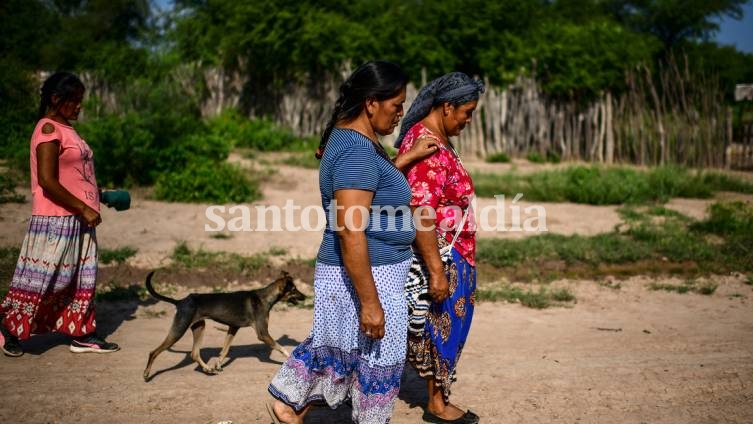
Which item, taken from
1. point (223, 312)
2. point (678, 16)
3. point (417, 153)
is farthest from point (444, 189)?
point (678, 16)


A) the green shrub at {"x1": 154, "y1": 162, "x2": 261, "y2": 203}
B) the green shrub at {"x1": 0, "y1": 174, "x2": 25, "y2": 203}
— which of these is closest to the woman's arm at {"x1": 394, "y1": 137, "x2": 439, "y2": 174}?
the green shrub at {"x1": 154, "y1": 162, "x2": 261, "y2": 203}

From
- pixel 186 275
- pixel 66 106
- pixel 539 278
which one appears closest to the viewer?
pixel 66 106

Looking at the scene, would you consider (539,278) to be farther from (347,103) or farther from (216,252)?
(347,103)

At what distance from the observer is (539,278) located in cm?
725

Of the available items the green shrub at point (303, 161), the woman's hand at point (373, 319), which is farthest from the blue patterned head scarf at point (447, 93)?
the green shrub at point (303, 161)

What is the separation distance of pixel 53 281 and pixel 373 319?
107 inches

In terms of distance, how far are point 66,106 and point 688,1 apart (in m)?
24.6

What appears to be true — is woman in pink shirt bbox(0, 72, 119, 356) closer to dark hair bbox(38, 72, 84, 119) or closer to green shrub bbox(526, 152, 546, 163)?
dark hair bbox(38, 72, 84, 119)

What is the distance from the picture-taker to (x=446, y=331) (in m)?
3.67

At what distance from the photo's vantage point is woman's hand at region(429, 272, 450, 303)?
3402 millimetres

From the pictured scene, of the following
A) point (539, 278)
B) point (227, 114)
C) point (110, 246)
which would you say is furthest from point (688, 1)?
point (110, 246)

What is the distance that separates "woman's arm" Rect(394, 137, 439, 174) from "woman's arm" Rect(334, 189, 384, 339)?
22.6 inches

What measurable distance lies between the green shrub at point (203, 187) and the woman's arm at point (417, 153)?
664 centimetres

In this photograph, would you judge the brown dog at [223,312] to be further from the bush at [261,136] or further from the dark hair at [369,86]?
the bush at [261,136]
